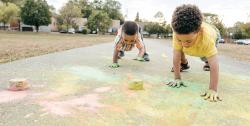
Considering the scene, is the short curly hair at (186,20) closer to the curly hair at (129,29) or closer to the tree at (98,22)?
the curly hair at (129,29)

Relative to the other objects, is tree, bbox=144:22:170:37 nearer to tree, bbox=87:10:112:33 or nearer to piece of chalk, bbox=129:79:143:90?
tree, bbox=87:10:112:33

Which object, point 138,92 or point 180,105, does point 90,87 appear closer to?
point 138,92

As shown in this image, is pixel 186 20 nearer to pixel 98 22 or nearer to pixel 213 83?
pixel 213 83

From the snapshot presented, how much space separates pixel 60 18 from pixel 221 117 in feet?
278

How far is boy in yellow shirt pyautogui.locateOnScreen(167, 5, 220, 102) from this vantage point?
13.5ft

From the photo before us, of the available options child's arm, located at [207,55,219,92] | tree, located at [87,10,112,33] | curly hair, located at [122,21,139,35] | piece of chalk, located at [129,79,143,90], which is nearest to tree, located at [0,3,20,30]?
tree, located at [87,10,112,33]

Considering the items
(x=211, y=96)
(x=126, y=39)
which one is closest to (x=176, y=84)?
(x=211, y=96)

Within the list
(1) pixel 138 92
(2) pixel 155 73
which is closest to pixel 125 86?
(1) pixel 138 92

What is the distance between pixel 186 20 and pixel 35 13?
69.3 m

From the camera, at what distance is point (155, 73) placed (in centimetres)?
648

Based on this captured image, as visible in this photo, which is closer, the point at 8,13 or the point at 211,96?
the point at 211,96

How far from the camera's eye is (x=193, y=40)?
4.55 m

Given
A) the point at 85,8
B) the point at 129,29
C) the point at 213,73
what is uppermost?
the point at 85,8

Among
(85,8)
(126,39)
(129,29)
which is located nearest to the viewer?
(129,29)
